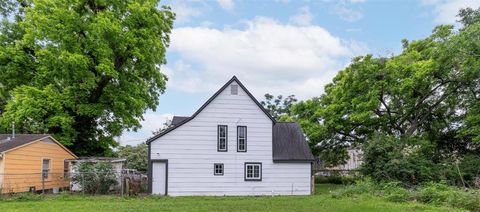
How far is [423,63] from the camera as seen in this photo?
26000mm

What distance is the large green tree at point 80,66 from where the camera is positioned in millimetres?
24812

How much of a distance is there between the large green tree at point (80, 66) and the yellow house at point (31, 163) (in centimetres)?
227

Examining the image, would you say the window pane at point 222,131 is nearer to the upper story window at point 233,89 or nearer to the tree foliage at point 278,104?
the upper story window at point 233,89

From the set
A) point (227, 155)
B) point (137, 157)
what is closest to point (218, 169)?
point (227, 155)

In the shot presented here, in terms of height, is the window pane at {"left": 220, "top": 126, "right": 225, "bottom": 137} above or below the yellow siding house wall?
above

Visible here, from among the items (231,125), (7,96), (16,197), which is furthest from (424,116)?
(7,96)

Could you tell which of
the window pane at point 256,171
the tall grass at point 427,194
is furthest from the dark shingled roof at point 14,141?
the tall grass at point 427,194

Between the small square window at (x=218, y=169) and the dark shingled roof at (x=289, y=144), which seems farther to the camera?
the dark shingled roof at (x=289, y=144)

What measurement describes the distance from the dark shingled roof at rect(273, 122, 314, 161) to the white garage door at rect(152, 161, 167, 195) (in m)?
6.01

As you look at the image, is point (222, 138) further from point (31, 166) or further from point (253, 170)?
point (31, 166)

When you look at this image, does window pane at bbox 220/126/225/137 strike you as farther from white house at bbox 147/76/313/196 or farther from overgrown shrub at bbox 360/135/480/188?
overgrown shrub at bbox 360/135/480/188

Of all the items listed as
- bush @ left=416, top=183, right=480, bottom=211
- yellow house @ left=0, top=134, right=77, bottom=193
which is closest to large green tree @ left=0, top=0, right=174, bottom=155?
yellow house @ left=0, top=134, right=77, bottom=193

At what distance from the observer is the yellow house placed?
1933cm

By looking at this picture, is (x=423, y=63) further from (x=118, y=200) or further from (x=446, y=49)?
(x=118, y=200)
